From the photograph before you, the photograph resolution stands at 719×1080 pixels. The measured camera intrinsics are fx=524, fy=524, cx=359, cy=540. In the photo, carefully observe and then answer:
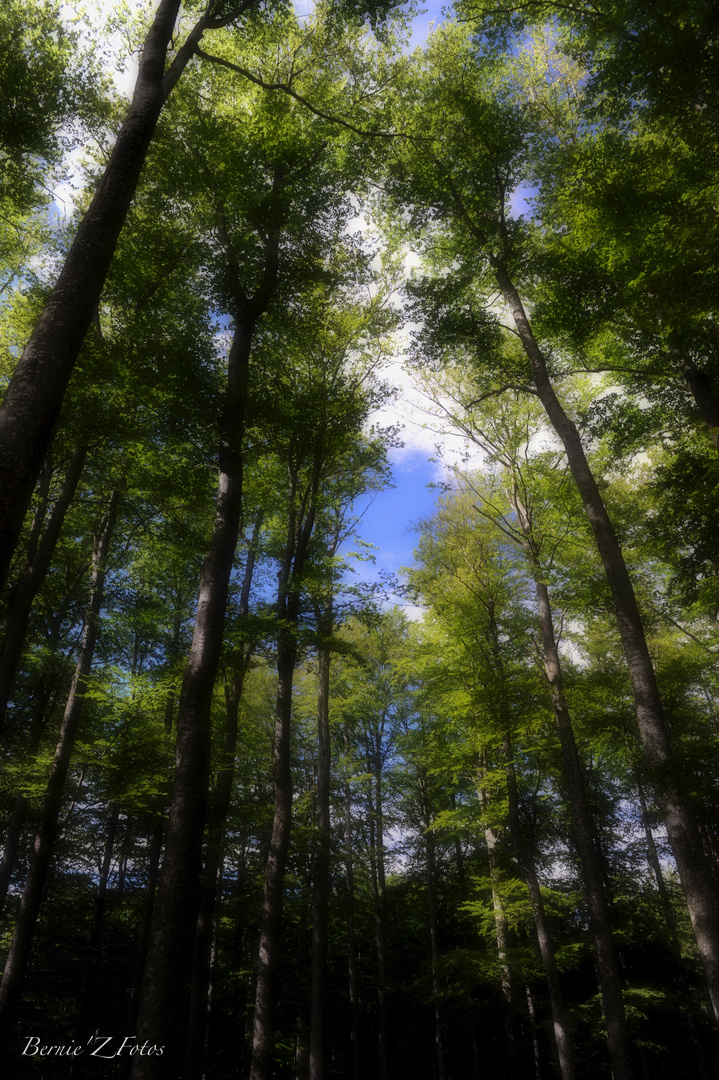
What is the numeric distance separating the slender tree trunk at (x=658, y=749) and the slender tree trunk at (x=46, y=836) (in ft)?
29.1

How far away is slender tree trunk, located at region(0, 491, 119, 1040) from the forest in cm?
7

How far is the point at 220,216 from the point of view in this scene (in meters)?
9.77

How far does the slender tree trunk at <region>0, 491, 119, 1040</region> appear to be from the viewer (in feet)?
26.0

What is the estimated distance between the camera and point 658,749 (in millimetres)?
5992

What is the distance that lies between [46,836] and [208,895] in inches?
121

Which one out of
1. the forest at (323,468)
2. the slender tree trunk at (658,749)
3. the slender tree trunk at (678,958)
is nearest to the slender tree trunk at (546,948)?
the forest at (323,468)

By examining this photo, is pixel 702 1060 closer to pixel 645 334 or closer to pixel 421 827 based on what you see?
pixel 421 827

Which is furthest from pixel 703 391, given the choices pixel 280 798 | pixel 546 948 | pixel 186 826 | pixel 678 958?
pixel 678 958

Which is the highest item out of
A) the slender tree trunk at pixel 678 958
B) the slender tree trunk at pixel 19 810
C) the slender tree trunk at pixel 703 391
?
the slender tree trunk at pixel 703 391

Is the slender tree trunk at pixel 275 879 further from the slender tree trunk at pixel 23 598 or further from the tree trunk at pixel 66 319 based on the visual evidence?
the tree trunk at pixel 66 319

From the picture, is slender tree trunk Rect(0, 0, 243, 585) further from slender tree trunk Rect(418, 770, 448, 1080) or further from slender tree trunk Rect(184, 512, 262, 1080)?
→ slender tree trunk Rect(418, 770, 448, 1080)

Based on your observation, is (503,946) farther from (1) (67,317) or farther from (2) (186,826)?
(1) (67,317)

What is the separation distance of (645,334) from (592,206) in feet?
7.82

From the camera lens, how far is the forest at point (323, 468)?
6328 mm
